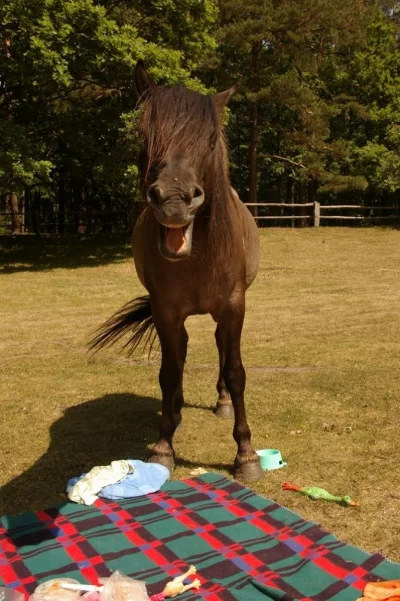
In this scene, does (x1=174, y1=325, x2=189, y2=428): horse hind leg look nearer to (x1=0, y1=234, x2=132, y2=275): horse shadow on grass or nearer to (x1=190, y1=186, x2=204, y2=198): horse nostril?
(x1=190, y1=186, x2=204, y2=198): horse nostril

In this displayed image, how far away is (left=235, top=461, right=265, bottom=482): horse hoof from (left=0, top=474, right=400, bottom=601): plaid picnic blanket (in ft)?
0.97

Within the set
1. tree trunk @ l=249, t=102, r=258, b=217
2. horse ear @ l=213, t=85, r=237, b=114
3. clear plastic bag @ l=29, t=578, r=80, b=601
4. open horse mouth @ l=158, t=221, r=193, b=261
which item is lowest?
clear plastic bag @ l=29, t=578, r=80, b=601

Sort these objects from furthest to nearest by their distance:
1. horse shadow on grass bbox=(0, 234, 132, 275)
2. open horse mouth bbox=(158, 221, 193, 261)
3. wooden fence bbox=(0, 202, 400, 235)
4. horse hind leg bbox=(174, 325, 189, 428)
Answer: wooden fence bbox=(0, 202, 400, 235), horse shadow on grass bbox=(0, 234, 132, 275), horse hind leg bbox=(174, 325, 189, 428), open horse mouth bbox=(158, 221, 193, 261)

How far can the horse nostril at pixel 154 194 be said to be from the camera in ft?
9.48

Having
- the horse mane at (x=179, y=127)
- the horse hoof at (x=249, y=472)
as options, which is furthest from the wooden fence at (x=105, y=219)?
the horse mane at (x=179, y=127)

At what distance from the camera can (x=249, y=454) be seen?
4.33 m

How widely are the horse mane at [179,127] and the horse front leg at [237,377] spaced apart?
0.96 meters

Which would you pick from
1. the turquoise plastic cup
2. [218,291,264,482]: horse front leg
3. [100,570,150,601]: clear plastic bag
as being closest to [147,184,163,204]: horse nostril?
[218,291,264,482]: horse front leg

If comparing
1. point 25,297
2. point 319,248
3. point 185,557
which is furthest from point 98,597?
point 319,248

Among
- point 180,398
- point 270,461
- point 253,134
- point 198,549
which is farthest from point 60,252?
point 198,549

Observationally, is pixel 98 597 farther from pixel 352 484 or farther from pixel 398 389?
pixel 398 389

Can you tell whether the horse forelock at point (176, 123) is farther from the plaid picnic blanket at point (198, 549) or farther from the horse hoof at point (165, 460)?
the horse hoof at point (165, 460)

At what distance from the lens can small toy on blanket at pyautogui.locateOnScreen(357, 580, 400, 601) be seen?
8.81 ft

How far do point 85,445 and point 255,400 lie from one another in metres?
1.87
